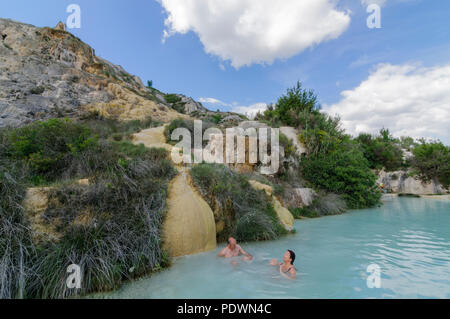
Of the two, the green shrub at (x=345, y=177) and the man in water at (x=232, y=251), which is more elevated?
the green shrub at (x=345, y=177)

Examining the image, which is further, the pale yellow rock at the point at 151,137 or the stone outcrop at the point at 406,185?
the stone outcrop at the point at 406,185

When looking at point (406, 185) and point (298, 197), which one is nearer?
point (298, 197)

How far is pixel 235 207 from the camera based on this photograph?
5.41 meters

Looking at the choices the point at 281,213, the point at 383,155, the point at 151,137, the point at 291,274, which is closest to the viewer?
the point at 291,274

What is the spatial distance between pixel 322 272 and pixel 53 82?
1766 cm

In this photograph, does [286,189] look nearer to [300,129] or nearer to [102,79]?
[300,129]

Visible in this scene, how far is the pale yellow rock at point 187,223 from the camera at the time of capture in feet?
13.3

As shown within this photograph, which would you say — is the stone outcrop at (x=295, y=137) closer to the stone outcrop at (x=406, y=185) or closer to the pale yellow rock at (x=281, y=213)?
the pale yellow rock at (x=281, y=213)

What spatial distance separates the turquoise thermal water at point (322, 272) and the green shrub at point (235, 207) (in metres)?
0.34

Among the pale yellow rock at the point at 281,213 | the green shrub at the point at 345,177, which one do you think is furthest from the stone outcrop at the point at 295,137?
the pale yellow rock at the point at 281,213

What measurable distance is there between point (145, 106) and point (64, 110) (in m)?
5.48

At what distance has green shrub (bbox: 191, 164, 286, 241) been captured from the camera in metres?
5.16

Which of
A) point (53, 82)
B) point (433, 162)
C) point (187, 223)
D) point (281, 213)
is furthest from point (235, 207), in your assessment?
point (433, 162)

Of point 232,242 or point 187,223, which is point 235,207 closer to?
point 232,242
